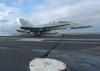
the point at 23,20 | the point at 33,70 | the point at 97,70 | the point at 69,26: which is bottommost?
the point at 97,70

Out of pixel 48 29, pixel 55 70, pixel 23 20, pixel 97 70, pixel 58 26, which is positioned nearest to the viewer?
pixel 55 70

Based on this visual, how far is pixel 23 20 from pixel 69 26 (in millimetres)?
17619

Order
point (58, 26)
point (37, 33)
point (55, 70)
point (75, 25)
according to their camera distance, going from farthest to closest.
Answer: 1. point (37, 33)
2. point (58, 26)
3. point (75, 25)
4. point (55, 70)

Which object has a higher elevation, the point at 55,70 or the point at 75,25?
the point at 75,25

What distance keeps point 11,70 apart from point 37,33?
24.3 meters

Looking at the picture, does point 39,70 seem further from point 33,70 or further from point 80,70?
point 80,70

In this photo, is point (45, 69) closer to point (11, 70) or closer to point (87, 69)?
point (11, 70)

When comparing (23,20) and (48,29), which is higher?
(23,20)

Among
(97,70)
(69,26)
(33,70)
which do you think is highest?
(69,26)

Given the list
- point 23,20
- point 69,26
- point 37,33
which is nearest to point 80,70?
point 69,26

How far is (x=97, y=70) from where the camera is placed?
9.82 feet

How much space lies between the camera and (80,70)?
2.99 m

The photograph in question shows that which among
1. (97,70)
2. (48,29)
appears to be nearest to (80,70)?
(97,70)

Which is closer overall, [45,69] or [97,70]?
[45,69]
